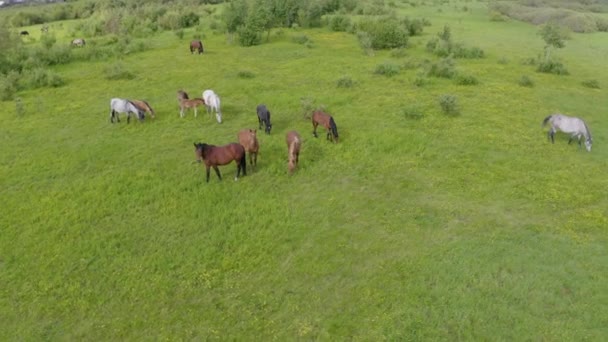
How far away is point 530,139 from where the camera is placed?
17609 millimetres

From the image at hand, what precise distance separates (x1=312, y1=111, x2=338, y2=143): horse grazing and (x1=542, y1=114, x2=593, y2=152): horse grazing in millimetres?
9032

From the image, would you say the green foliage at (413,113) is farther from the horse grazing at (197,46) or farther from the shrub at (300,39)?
the horse grazing at (197,46)

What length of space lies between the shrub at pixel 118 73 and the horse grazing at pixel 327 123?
602 inches

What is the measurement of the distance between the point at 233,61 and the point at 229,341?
26.2m

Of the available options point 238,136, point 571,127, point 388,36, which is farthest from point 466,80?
point 238,136

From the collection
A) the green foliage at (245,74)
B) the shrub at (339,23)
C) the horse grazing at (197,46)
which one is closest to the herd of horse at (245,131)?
the green foliage at (245,74)

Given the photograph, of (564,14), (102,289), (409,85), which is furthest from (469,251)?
(564,14)

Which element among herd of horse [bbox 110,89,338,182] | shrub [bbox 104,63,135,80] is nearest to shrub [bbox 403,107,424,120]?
herd of horse [bbox 110,89,338,182]

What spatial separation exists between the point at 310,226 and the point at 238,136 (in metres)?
5.05

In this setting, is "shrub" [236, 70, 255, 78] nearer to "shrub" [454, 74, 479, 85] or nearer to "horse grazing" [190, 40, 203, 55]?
"horse grazing" [190, 40, 203, 55]

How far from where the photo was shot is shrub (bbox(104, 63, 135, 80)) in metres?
26.3

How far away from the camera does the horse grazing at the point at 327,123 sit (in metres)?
16.6

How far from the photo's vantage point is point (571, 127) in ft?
55.3

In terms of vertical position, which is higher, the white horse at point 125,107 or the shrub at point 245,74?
the shrub at point 245,74
